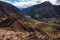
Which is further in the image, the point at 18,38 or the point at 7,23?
the point at 7,23

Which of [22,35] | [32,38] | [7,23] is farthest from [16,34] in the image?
[7,23]

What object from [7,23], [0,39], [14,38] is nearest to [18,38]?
[14,38]

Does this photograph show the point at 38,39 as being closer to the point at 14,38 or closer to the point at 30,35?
the point at 30,35

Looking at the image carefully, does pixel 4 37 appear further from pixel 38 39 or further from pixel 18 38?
pixel 38 39

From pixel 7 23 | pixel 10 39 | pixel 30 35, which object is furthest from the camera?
pixel 7 23

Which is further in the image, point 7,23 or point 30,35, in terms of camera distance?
point 7,23

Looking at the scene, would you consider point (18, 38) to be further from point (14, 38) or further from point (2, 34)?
point (2, 34)

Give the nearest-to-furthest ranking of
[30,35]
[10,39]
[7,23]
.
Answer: [10,39] → [30,35] → [7,23]
